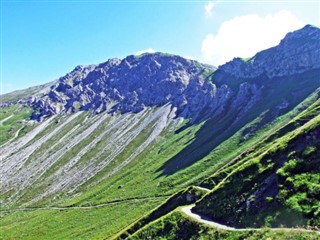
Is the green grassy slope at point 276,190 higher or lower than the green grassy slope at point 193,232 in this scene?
higher

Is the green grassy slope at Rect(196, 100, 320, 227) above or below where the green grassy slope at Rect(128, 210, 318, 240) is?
above

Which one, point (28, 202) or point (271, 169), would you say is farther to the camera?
point (28, 202)

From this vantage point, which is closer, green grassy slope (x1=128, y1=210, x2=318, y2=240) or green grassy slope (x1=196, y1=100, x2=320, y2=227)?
green grassy slope (x1=128, y1=210, x2=318, y2=240)

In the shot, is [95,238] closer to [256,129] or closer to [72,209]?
[72,209]

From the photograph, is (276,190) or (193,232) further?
(193,232)

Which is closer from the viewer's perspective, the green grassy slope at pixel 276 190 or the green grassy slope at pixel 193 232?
the green grassy slope at pixel 193 232

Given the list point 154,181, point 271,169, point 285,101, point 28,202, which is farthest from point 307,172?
point 28,202

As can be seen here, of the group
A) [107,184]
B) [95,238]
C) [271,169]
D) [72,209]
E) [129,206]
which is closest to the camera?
[271,169]

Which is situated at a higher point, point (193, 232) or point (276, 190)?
point (276, 190)

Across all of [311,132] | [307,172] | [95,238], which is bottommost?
[95,238]

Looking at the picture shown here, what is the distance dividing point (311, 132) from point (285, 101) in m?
145

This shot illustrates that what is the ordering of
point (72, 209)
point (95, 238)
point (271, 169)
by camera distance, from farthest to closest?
point (72, 209) → point (95, 238) → point (271, 169)

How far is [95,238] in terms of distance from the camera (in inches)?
4515

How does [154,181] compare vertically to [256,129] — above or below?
below
